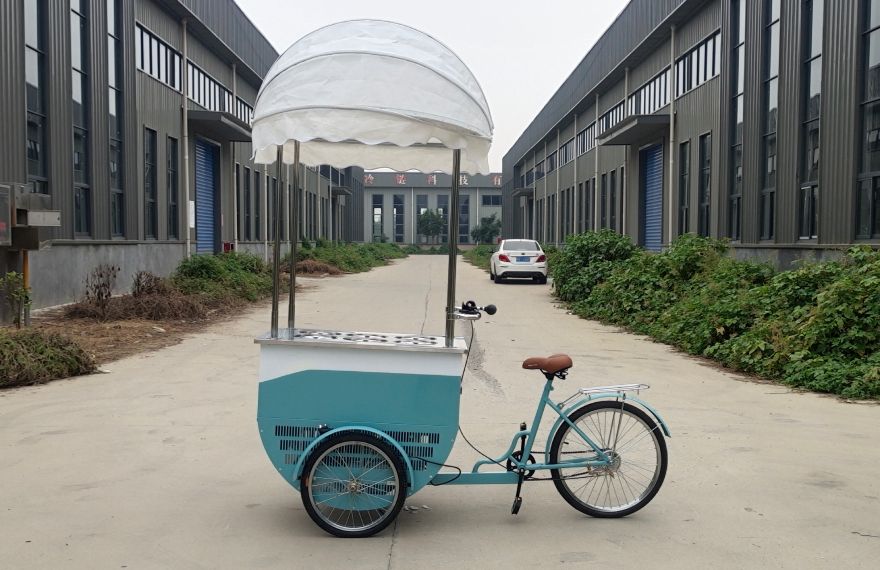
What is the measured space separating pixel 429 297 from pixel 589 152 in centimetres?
2403

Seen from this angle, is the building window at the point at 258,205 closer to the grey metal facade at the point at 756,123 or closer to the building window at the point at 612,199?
the grey metal facade at the point at 756,123

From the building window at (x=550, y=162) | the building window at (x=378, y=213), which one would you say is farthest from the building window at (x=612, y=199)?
the building window at (x=378, y=213)

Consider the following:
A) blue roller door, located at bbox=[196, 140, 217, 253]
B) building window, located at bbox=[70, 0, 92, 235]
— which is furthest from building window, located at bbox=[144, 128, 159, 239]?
blue roller door, located at bbox=[196, 140, 217, 253]

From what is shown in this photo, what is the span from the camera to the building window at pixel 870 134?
572 inches

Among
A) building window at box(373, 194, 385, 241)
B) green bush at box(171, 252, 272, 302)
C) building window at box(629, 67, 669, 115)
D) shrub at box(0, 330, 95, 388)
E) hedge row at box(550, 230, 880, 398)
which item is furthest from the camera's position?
building window at box(373, 194, 385, 241)

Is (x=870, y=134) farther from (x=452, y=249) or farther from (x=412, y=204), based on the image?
(x=412, y=204)

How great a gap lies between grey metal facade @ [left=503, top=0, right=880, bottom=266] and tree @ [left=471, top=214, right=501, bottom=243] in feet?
180

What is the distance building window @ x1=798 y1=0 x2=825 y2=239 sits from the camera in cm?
1711

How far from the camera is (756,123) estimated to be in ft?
66.7

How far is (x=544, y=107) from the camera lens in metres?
58.9

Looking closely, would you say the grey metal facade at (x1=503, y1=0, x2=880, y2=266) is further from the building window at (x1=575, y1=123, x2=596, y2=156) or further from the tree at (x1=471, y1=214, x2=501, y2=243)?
the tree at (x1=471, y1=214, x2=501, y2=243)

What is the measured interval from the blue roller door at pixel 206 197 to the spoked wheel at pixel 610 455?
83.2 ft

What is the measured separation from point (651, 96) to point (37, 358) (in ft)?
89.3

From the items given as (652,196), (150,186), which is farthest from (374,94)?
(652,196)
